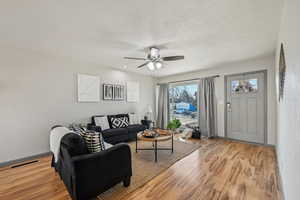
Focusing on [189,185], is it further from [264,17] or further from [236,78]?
[236,78]

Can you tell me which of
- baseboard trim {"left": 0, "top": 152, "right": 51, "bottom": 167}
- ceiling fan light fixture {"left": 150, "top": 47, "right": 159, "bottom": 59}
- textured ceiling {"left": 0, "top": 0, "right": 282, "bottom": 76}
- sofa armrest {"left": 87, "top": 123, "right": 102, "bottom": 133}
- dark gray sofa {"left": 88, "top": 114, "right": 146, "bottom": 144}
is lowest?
baseboard trim {"left": 0, "top": 152, "right": 51, "bottom": 167}

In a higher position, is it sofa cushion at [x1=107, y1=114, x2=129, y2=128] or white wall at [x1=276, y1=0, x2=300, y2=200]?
white wall at [x1=276, y1=0, x2=300, y2=200]

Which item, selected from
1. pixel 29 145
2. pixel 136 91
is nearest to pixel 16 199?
pixel 29 145

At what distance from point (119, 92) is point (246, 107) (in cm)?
403

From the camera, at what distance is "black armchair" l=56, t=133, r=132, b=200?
1.47 meters

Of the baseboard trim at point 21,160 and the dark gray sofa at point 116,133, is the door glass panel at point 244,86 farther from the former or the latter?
the baseboard trim at point 21,160

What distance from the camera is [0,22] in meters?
1.89

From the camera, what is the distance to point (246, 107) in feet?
12.7

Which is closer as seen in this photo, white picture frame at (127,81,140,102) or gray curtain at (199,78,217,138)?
gray curtain at (199,78,217,138)

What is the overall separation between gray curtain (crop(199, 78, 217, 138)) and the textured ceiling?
1.53 metres

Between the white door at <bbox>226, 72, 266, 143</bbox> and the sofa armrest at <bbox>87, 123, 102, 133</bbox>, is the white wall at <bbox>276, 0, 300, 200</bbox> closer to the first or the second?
the white door at <bbox>226, 72, 266, 143</bbox>

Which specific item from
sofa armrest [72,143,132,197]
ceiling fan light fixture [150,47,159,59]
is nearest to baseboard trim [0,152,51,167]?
sofa armrest [72,143,132,197]

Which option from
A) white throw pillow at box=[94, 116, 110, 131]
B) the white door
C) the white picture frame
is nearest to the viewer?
the white door

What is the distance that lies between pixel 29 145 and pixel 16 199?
1.54 m
